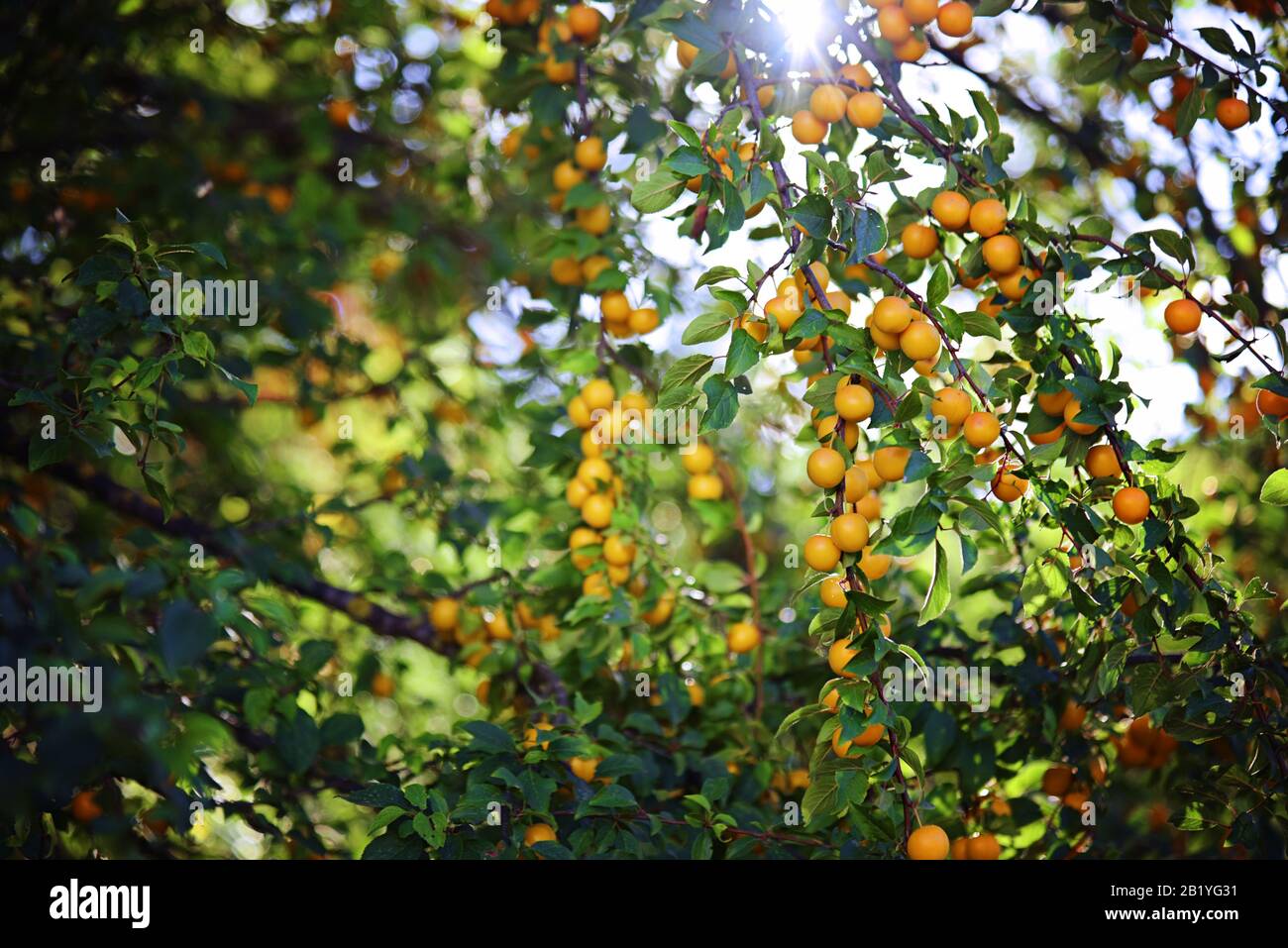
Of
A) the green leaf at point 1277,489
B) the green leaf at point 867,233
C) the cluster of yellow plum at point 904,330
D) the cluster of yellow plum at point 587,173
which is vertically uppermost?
the cluster of yellow plum at point 587,173

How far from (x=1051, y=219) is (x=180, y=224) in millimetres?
2463

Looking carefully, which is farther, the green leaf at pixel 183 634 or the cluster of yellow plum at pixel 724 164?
the cluster of yellow plum at pixel 724 164

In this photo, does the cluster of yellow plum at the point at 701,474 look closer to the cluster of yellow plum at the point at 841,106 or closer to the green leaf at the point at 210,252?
the cluster of yellow plum at the point at 841,106

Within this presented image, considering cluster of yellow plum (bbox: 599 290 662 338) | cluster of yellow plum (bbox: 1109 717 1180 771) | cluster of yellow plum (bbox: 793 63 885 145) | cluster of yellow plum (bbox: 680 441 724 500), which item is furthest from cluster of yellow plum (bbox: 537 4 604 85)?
cluster of yellow plum (bbox: 1109 717 1180 771)

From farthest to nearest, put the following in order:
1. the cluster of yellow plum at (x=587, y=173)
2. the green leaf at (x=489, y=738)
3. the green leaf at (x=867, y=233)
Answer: the cluster of yellow plum at (x=587, y=173) → the green leaf at (x=489, y=738) → the green leaf at (x=867, y=233)

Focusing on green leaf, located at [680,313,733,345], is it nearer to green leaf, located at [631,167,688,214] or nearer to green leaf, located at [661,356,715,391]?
green leaf, located at [661,356,715,391]

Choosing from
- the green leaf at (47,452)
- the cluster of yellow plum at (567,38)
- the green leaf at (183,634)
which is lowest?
the green leaf at (183,634)

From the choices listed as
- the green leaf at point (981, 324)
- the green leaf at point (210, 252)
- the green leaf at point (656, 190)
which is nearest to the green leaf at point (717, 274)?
the green leaf at point (656, 190)

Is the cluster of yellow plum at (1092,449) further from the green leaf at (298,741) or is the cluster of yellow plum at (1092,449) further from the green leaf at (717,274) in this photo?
the green leaf at (298,741)

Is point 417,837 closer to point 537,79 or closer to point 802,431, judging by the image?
point 802,431

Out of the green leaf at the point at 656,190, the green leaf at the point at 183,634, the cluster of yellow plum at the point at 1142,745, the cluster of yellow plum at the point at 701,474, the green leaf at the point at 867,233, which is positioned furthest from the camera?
the cluster of yellow plum at the point at 701,474

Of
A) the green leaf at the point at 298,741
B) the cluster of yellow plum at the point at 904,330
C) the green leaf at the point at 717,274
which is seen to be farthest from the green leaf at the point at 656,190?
the green leaf at the point at 298,741

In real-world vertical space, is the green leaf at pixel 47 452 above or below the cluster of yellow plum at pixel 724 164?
below

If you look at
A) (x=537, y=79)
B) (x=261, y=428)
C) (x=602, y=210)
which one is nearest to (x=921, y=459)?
(x=602, y=210)
